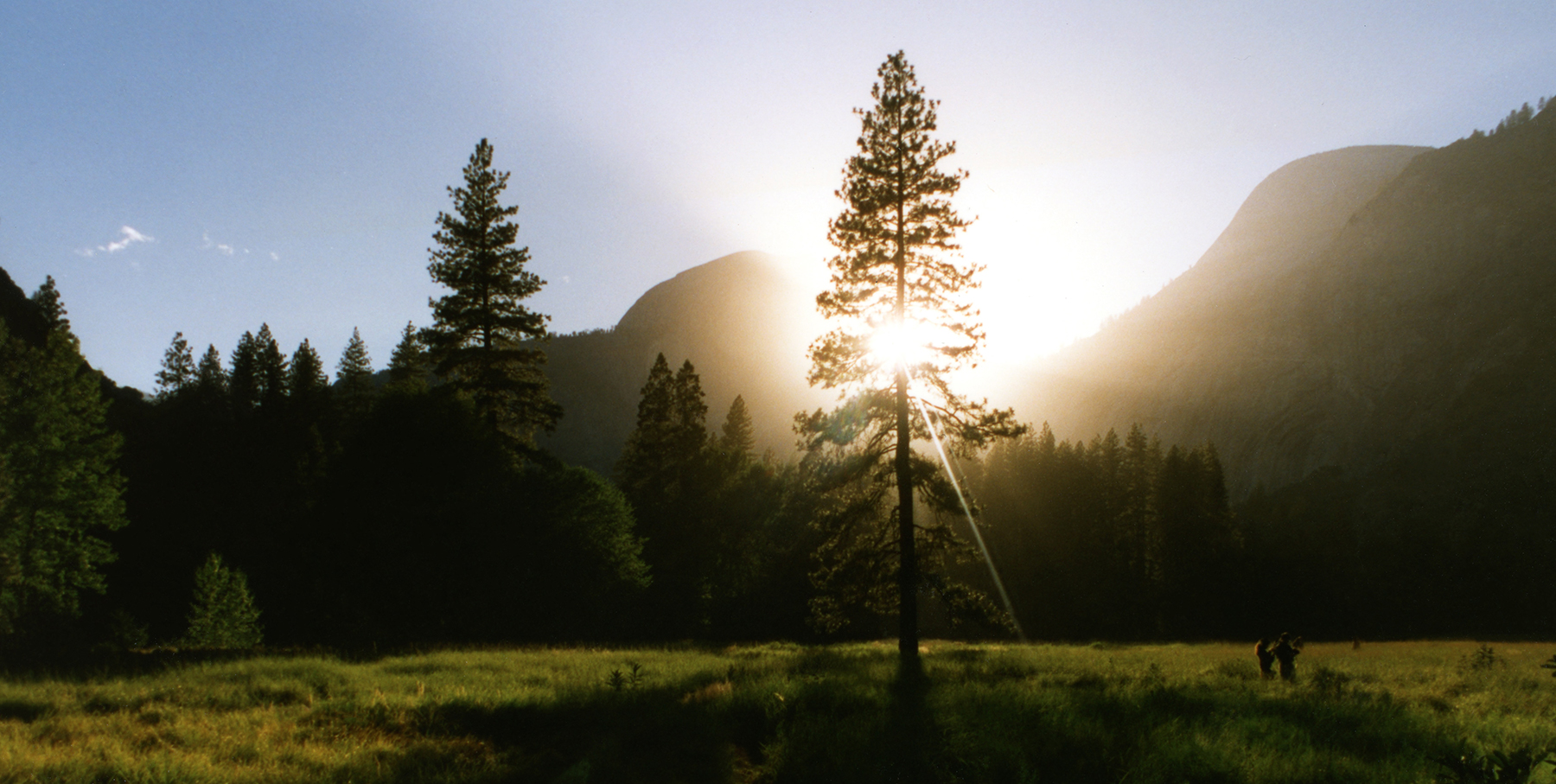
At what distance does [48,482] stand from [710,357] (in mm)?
127702

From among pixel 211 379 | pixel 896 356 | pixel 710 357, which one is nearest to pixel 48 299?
pixel 211 379

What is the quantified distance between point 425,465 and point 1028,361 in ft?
Answer: 607

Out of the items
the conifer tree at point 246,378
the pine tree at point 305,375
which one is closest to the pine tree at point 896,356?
the pine tree at point 305,375

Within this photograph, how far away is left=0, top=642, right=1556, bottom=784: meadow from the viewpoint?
275 inches

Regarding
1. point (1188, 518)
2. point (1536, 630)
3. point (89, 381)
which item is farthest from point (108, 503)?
point (1536, 630)

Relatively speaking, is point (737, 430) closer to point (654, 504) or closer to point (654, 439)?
point (654, 439)

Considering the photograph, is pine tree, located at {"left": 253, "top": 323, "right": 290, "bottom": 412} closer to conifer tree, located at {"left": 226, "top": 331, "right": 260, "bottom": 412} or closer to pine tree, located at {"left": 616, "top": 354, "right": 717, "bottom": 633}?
conifer tree, located at {"left": 226, "top": 331, "right": 260, "bottom": 412}

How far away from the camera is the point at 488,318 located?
26703 mm

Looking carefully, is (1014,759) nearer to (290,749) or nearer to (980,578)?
(290,749)

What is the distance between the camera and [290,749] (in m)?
7.74

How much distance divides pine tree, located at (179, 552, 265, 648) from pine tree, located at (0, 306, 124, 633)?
12.9ft

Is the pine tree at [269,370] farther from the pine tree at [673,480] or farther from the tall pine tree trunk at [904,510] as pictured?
the tall pine tree trunk at [904,510]

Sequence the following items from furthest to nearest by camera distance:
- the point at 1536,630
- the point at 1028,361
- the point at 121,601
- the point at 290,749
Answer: the point at 1028,361, the point at 1536,630, the point at 121,601, the point at 290,749

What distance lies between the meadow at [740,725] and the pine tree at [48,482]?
67.2 ft
